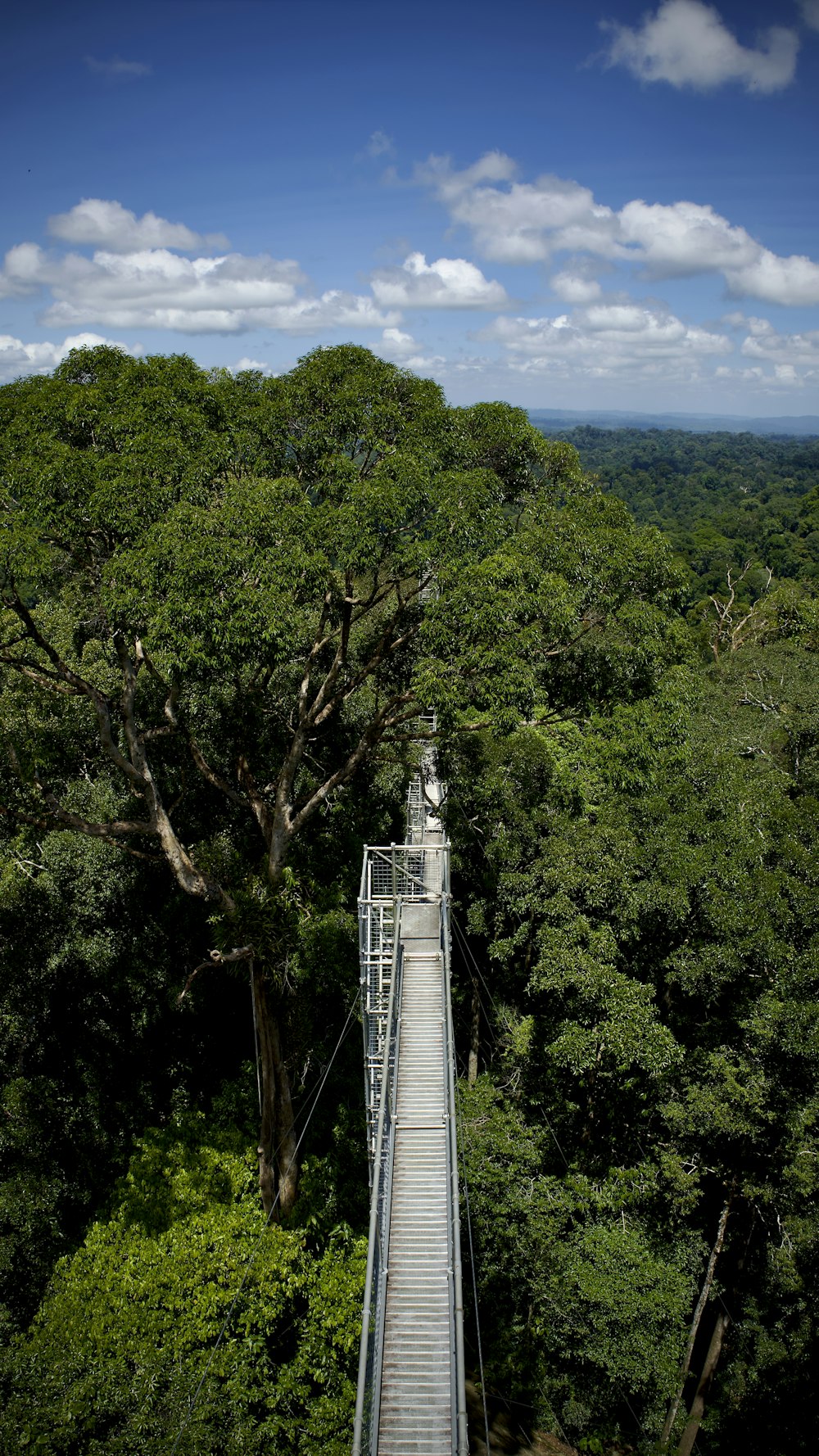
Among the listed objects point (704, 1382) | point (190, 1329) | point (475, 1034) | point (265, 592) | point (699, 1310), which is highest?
point (265, 592)

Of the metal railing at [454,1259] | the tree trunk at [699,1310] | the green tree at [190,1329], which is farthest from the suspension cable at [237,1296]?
the tree trunk at [699,1310]

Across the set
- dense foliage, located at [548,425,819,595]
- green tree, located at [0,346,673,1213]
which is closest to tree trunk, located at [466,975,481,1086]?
green tree, located at [0,346,673,1213]

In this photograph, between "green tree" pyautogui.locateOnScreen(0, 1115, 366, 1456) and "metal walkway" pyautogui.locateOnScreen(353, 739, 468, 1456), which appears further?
"green tree" pyautogui.locateOnScreen(0, 1115, 366, 1456)

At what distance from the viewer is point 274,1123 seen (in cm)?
1236

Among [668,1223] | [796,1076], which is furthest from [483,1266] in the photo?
[796,1076]

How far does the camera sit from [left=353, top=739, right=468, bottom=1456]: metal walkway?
6.21 m

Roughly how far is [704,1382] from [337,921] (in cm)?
953

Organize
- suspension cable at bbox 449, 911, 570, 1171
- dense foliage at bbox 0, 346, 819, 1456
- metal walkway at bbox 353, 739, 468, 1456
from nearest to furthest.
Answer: metal walkway at bbox 353, 739, 468, 1456 → dense foliage at bbox 0, 346, 819, 1456 → suspension cable at bbox 449, 911, 570, 1171

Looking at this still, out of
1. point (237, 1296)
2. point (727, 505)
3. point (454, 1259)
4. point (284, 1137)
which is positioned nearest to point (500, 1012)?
point (284, 1137)

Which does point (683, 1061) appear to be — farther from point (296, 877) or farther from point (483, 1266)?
point (296, 877)

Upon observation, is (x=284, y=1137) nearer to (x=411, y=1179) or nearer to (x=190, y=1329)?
(x=190, y=1329)

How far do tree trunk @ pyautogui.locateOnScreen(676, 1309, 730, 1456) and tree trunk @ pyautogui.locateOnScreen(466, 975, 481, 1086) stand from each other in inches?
208

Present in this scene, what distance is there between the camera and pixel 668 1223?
1239 cm

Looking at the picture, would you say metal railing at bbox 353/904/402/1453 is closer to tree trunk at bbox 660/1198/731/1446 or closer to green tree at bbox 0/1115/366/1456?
green tree at bbox 0/1115/366/1456
